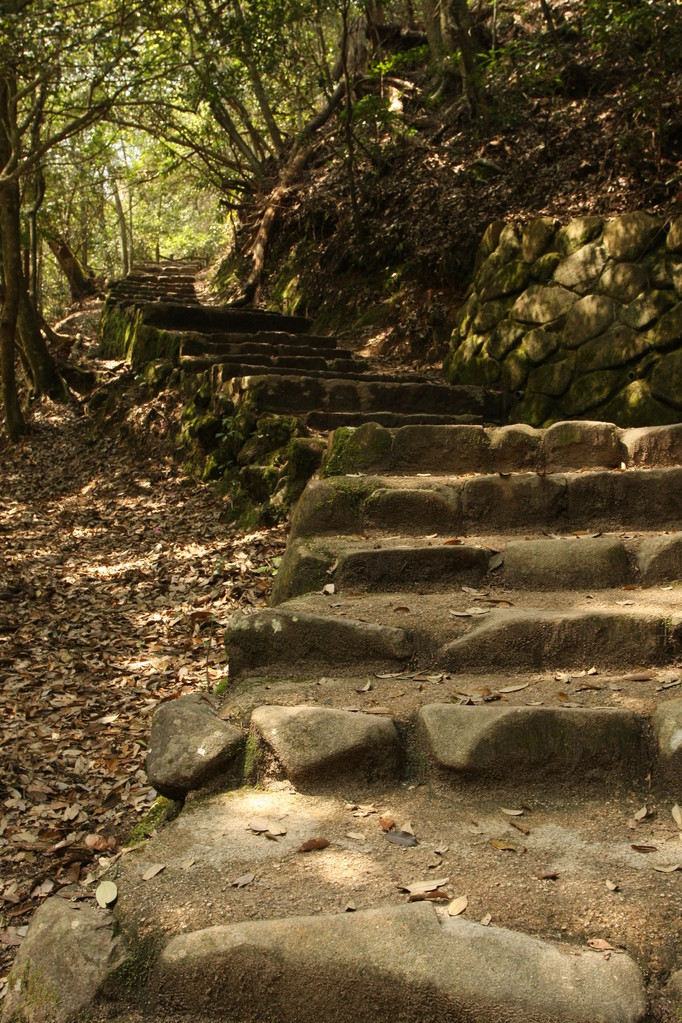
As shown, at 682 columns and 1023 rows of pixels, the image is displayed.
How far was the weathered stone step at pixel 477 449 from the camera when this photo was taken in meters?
4.74

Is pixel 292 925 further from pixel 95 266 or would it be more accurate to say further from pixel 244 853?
pixel 95 266

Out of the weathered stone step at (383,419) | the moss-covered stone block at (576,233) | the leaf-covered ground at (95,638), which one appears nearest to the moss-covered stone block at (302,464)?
the weathered stone step at (383,419)

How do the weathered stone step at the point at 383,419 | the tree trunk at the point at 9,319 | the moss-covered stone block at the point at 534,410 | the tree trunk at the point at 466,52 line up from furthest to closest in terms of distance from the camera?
the tree trunk at the point at 9,319, the tree trunk at the point at 466,52, the moss-covered stone block at the point at 534,410, the weathered stone step at the point at 383,419

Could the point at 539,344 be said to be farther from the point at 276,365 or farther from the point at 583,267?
the point at 276,365

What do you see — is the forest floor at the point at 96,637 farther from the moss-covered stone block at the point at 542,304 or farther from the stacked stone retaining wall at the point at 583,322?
the moss-covered stone block at the point at 542,304

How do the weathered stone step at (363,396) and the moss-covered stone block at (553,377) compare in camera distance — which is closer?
the moss-covered stone block at (553,377)

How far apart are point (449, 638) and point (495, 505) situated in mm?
1148

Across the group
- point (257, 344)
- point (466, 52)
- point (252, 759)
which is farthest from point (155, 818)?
point (466, 52)

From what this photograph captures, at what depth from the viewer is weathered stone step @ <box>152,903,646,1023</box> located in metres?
1.80

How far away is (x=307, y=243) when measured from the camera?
1217cm

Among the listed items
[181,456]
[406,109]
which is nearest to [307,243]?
[406,109]

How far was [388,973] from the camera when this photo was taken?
1.86 m

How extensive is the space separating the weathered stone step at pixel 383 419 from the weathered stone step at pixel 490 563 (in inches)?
69.0

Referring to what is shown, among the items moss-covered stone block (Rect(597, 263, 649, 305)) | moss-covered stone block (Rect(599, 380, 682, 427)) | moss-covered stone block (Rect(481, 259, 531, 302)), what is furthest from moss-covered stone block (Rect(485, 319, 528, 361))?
moss-covered stone block (Rect(599, 380, 682, 427))
